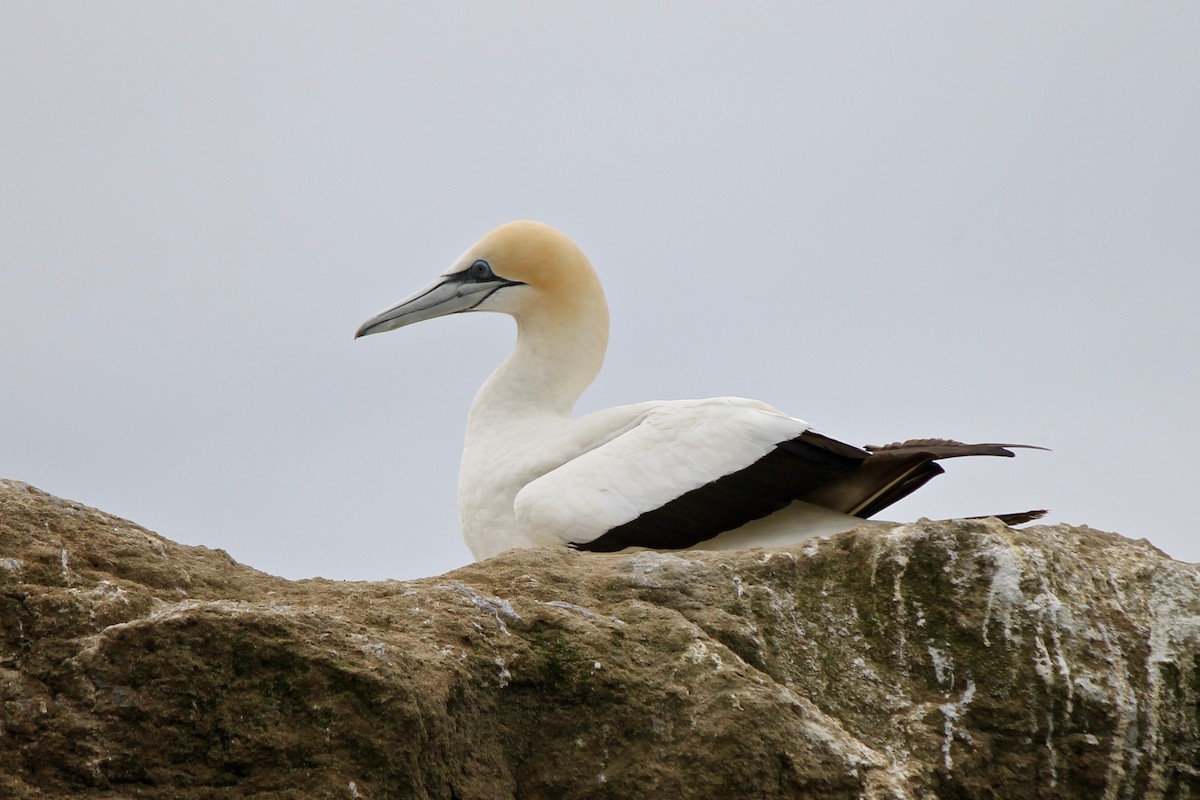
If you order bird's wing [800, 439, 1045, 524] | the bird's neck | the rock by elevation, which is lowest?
the rock

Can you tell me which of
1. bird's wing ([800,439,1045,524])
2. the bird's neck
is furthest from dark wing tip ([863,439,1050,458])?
the bird's neck

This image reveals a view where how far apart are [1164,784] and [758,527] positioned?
2.71 meters

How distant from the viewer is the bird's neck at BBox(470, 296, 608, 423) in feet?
25.9

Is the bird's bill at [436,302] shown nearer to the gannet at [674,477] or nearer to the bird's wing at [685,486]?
the gannet at [674,477]

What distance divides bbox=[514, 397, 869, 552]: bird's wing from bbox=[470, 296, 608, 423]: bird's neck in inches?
44.9

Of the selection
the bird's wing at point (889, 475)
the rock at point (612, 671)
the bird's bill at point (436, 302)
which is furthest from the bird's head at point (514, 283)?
the rock at point (612, 671)

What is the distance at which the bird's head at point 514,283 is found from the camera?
27.0 feet

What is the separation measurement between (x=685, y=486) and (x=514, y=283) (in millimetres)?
2111

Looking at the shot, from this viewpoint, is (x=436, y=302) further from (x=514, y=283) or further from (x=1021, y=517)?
(x=1021, y=517)

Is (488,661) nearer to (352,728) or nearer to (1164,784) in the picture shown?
(352,728)

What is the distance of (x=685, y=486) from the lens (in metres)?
6.67

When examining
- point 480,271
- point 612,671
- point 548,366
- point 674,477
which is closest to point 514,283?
point 480,271

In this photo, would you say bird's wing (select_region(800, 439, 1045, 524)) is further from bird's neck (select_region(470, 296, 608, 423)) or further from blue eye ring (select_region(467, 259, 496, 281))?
blue eye ring (select_region(467, 259, 496, 281))

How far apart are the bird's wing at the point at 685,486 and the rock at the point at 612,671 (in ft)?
6.21
